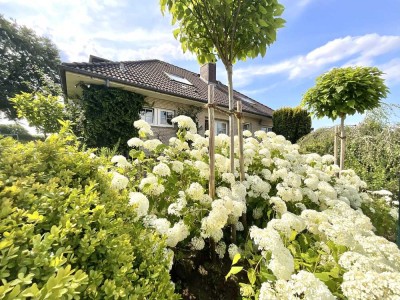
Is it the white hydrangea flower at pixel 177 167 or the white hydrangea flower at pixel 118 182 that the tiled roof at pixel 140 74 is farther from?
the white hydrangea flower at pixel 118 182

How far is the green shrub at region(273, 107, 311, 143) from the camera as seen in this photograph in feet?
43.9

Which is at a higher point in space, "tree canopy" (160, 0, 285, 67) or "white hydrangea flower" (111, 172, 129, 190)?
"tree canopy" (160, 0, 285, 67)

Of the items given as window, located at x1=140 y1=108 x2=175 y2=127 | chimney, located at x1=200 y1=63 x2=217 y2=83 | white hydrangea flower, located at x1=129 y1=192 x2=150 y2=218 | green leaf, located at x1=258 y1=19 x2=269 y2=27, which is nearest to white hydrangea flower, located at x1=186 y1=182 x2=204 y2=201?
white hydrangea flower, located at x1=129 y1=192 x2=150 y2=218

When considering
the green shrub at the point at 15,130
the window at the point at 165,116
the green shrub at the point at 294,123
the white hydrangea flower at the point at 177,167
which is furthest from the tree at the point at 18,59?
the white hydrangea flower at the point at 177,167

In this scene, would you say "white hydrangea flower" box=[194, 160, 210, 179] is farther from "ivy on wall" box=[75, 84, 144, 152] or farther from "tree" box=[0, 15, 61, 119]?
"tree" box=[0, 15, 61, 119]

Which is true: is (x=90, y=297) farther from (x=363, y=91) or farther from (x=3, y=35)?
(x=3, y=35)

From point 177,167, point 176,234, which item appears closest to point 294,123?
point 177,167

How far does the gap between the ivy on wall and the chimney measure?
815cm

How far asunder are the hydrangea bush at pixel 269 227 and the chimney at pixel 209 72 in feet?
43.1

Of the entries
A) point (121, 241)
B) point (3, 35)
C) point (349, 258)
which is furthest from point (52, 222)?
point (3, 35)

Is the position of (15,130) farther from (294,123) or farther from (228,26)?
(228,26)

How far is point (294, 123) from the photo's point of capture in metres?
13.4

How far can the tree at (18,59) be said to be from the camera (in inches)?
853

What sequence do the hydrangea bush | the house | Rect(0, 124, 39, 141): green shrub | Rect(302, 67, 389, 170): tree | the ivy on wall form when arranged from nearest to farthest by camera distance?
the hydrangea bush < Rect(302, 67, 389, 170): tree < the house < the ivy on wall < Rect(0, 124, 39, 141): green shrub
